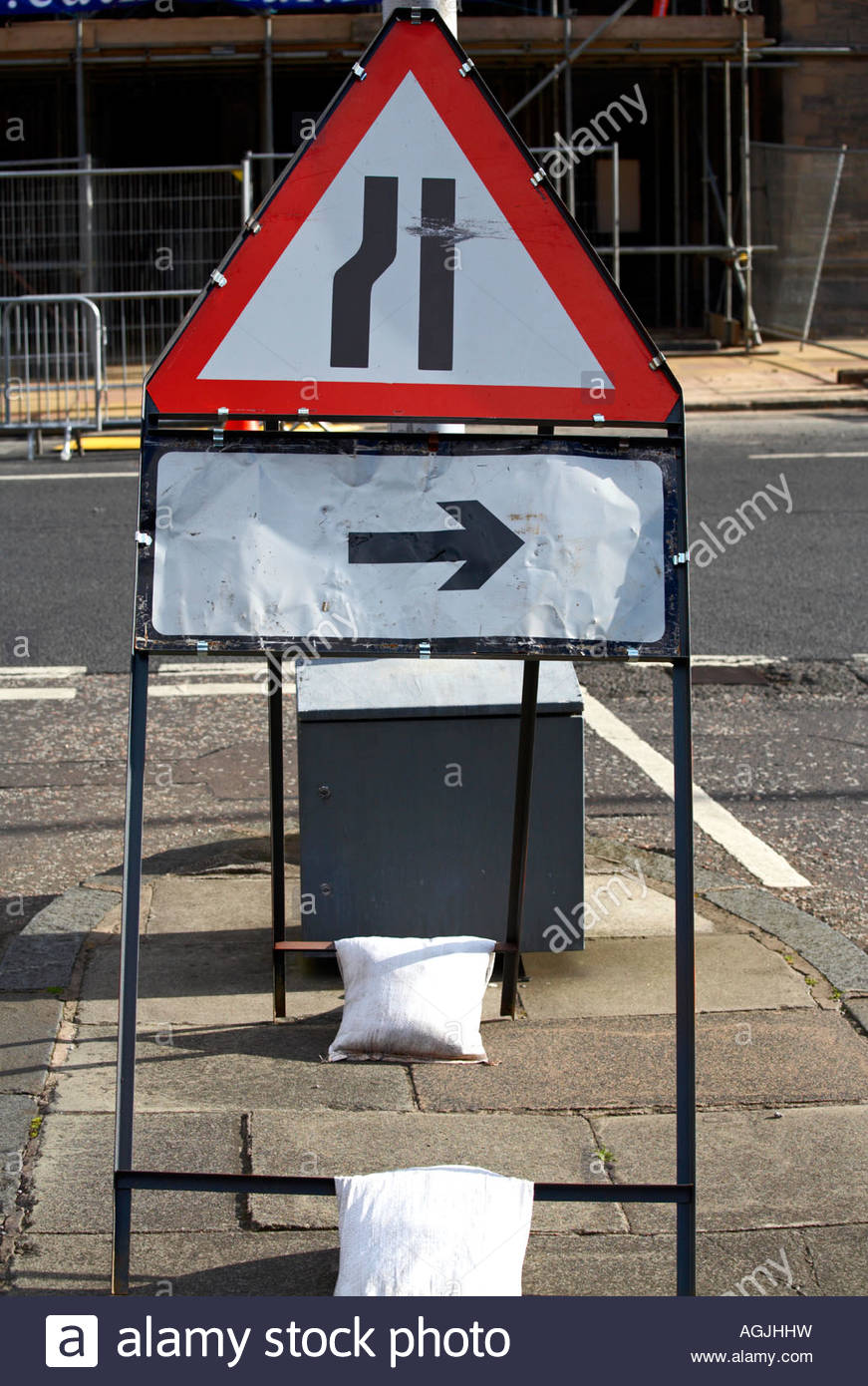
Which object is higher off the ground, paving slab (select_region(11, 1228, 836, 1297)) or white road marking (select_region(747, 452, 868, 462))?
white road marking (select_region(747, 452, 868, 462))

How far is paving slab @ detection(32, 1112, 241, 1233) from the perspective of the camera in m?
3.43

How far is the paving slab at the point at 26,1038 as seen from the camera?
4.03 metres

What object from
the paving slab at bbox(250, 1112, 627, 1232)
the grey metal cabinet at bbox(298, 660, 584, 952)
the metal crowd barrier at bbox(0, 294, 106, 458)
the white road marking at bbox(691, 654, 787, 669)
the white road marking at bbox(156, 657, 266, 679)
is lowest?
the paving slab at bbox(250, 1112, 627, 1232)

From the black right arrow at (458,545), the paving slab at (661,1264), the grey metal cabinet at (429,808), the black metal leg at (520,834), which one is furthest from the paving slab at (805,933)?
the black right arrow at (458,545)

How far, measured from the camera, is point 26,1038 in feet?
13.9

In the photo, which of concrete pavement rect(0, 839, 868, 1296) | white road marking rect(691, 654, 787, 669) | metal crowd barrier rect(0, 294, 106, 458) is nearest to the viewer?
concrete pavement rect(0, 839, 868, 1296)

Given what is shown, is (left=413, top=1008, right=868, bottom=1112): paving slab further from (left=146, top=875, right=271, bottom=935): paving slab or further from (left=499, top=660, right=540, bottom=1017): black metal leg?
(left=146, top=875, right=271, bottom=935): paving slab

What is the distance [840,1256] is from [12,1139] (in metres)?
1.90

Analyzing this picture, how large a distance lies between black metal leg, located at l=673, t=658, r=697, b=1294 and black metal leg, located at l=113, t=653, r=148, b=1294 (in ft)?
3.35

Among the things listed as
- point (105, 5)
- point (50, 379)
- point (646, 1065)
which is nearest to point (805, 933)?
point (646, 1065)

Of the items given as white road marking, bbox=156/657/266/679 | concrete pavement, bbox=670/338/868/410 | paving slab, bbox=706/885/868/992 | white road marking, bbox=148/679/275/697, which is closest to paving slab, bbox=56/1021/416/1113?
paving slab, bbox=706/885/868/992

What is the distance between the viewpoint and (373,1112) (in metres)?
3.86

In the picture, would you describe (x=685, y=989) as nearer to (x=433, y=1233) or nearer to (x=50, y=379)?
(x=433, y=1233)

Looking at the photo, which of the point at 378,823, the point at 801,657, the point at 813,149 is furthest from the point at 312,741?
the point at 813,149
